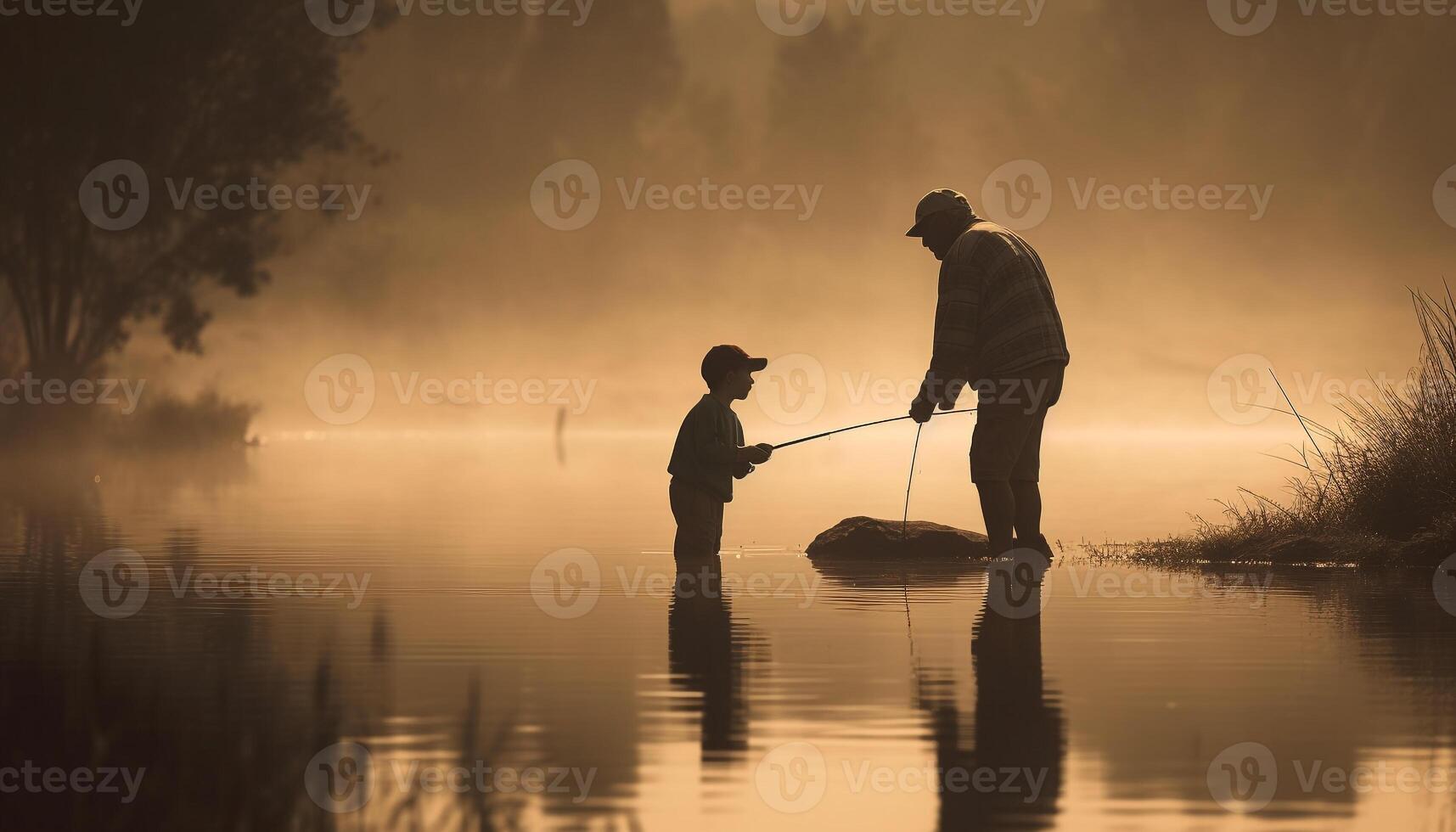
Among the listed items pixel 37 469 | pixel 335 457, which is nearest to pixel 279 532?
pixel 37 469

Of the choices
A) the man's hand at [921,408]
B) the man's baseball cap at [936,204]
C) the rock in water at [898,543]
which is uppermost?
the man's baseball cap at [936,204]

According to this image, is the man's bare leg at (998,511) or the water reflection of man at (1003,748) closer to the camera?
the water reflection of man at (1003,748)

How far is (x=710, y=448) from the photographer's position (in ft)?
41.1

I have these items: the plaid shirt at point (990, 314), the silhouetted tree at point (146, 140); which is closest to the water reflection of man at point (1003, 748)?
the plaid shirt at point (990, 314)

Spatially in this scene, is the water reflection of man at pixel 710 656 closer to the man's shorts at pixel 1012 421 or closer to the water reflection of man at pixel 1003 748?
the water reflection of man at pixel 1003 748

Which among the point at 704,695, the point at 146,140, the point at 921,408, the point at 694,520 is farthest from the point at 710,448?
the point at 146,140

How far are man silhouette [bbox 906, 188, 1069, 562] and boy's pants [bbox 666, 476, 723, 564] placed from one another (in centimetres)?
192

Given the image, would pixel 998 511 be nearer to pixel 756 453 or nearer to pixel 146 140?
pixel 756 453

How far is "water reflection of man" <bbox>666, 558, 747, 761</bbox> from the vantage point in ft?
20.4

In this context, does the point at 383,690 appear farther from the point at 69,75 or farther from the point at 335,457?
the point at 335,457

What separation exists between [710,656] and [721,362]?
16.2 feet

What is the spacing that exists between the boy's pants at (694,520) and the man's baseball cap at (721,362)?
814mm

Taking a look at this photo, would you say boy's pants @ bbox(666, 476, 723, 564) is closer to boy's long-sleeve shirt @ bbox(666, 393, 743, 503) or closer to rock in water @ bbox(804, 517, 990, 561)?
boy's long-sleeve shirt @ bbox(666, 393, 743, 503)

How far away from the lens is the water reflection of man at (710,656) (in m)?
6.23
